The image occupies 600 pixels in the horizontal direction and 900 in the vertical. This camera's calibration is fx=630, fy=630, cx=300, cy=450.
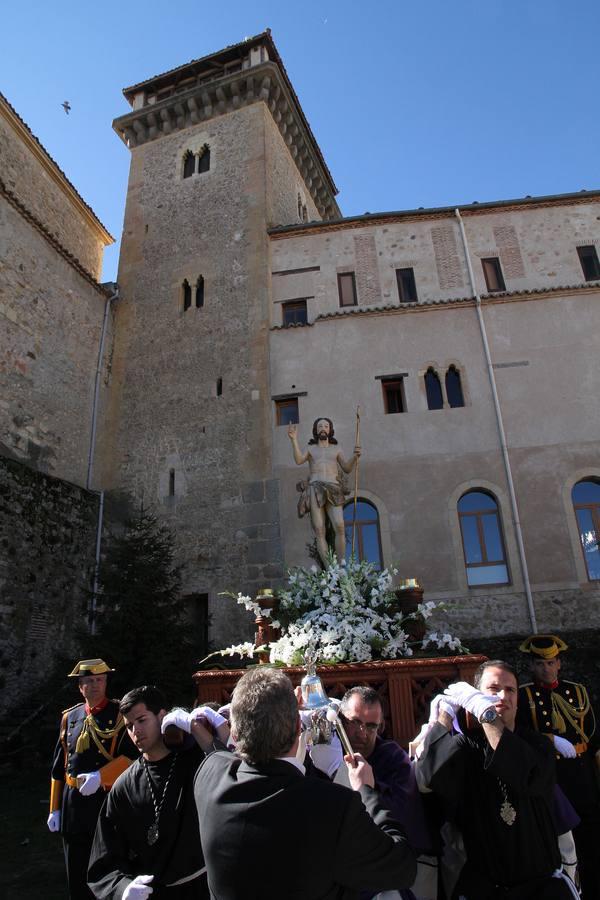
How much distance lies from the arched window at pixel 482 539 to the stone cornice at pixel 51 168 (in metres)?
16.5

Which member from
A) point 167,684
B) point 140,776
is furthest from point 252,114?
point 140,776

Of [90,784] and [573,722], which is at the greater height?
[573,722]

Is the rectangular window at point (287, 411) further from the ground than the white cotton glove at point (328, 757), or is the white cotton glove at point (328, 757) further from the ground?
the rectangular window at point (287, 411)

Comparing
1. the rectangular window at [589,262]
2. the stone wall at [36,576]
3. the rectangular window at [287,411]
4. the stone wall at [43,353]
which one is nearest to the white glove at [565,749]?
the stone wall at [36,576]

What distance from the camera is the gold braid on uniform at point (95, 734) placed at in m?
4.63

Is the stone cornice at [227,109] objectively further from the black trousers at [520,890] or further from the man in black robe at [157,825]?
the black trousers at [520,890]

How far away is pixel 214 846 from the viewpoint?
2.21 metres

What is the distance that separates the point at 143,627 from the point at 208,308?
1016 cm

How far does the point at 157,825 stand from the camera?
122 inches

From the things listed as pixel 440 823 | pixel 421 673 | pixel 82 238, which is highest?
pixel 82 238

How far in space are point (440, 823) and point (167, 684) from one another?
9.10 m

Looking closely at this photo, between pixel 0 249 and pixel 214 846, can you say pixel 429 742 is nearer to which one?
pixel 214 846

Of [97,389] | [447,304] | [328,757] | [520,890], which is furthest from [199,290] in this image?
[520,890]

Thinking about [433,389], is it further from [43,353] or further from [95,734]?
[95,734]
